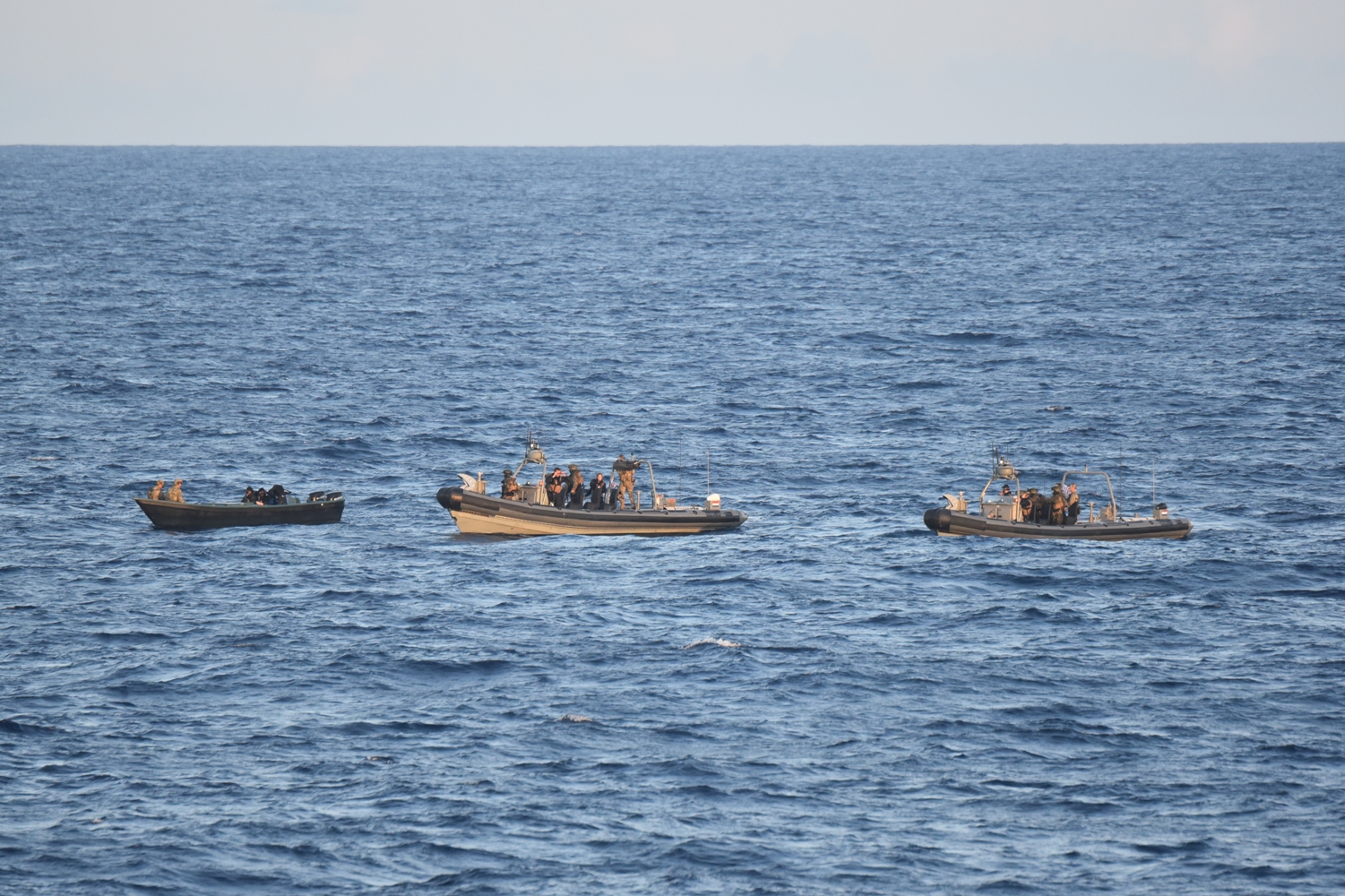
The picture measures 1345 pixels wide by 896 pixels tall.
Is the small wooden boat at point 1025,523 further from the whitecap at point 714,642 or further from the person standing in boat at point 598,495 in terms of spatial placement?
the whitecap at point 714,642

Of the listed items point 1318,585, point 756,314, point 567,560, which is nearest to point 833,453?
point 567,560

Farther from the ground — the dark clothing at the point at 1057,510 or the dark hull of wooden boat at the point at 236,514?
the dark clothing at the point at 1057,510

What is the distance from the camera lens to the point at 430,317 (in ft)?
373

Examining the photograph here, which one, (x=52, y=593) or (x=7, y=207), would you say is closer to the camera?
(x=52, y=593)

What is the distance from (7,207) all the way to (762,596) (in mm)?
165572

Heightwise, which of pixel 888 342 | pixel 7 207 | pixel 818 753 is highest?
pixel 7 207

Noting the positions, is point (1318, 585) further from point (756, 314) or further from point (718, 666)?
point (756, 314)

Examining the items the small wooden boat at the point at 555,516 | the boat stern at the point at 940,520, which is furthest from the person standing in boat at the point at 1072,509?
the small wooden boat at the point at 555,516

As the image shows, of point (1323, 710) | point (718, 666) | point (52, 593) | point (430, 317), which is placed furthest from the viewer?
point (430, 317)

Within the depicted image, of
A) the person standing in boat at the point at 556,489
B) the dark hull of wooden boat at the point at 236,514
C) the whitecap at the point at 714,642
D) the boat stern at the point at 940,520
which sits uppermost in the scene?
the person standing in boat at the point at 556,489

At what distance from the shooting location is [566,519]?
56812 mm

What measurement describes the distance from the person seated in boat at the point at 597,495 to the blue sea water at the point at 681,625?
1365mm

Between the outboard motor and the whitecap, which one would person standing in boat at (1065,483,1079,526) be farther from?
the outboard motor

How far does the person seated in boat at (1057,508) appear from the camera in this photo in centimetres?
5594
